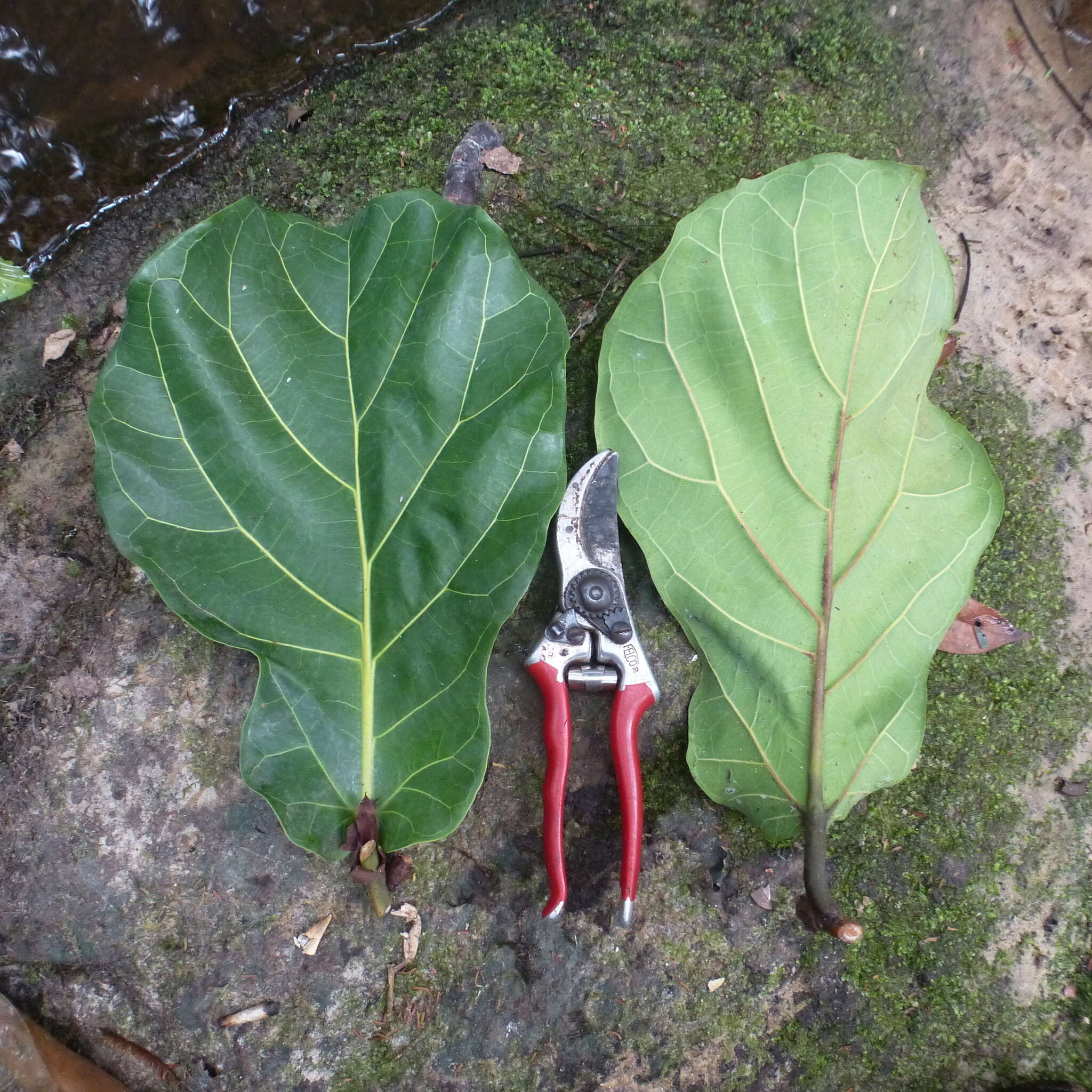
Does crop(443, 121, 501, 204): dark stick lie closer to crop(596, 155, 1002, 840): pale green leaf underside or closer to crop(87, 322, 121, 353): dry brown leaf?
crop(596, 155, 1002, 840): pale green leaf underside

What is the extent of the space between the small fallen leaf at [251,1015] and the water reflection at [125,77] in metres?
2.30

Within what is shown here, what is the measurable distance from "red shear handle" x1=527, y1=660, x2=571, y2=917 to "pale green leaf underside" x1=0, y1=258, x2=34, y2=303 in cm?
184

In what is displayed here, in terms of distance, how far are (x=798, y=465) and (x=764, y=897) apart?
1.22 metres

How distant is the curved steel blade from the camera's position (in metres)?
2.19

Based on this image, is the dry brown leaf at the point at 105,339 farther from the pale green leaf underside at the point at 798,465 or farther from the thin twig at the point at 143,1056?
the thin twig at the point at 143,1056

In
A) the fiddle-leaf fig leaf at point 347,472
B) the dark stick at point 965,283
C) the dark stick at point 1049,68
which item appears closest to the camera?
the fiddle-leaf fig leaf at point 347,472

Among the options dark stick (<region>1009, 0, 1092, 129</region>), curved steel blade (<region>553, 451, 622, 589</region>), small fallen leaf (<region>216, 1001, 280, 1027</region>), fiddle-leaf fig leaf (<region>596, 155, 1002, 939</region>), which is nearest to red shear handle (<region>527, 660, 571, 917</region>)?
curved steel blade (<region>553, 451, 622, 589</region>)

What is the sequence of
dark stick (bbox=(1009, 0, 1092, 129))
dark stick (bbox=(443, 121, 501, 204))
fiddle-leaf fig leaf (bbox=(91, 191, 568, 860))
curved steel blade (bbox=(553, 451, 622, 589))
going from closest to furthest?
fiddle-leaf fig leaf (bbox=(91, 191, 568, 860)) → curved steel blade (bbox=(553, 451, 622, 589)) → dark stick (bbox=(443, 121, 501, 204)) → dark stick (bbox=(1009, 0, 1092, 129))

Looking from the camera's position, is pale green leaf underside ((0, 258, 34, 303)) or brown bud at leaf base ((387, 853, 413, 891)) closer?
brown bud at leaf base ((387, 853, 413, 891))

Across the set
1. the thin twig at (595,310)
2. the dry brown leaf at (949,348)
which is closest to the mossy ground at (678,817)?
the thin twig at (595,310)

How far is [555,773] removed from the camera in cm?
211

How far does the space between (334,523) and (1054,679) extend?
2143mm

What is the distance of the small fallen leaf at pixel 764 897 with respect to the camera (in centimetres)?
232

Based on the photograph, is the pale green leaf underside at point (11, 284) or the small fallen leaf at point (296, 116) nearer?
the pale green leaf underside at point (11, 284)
